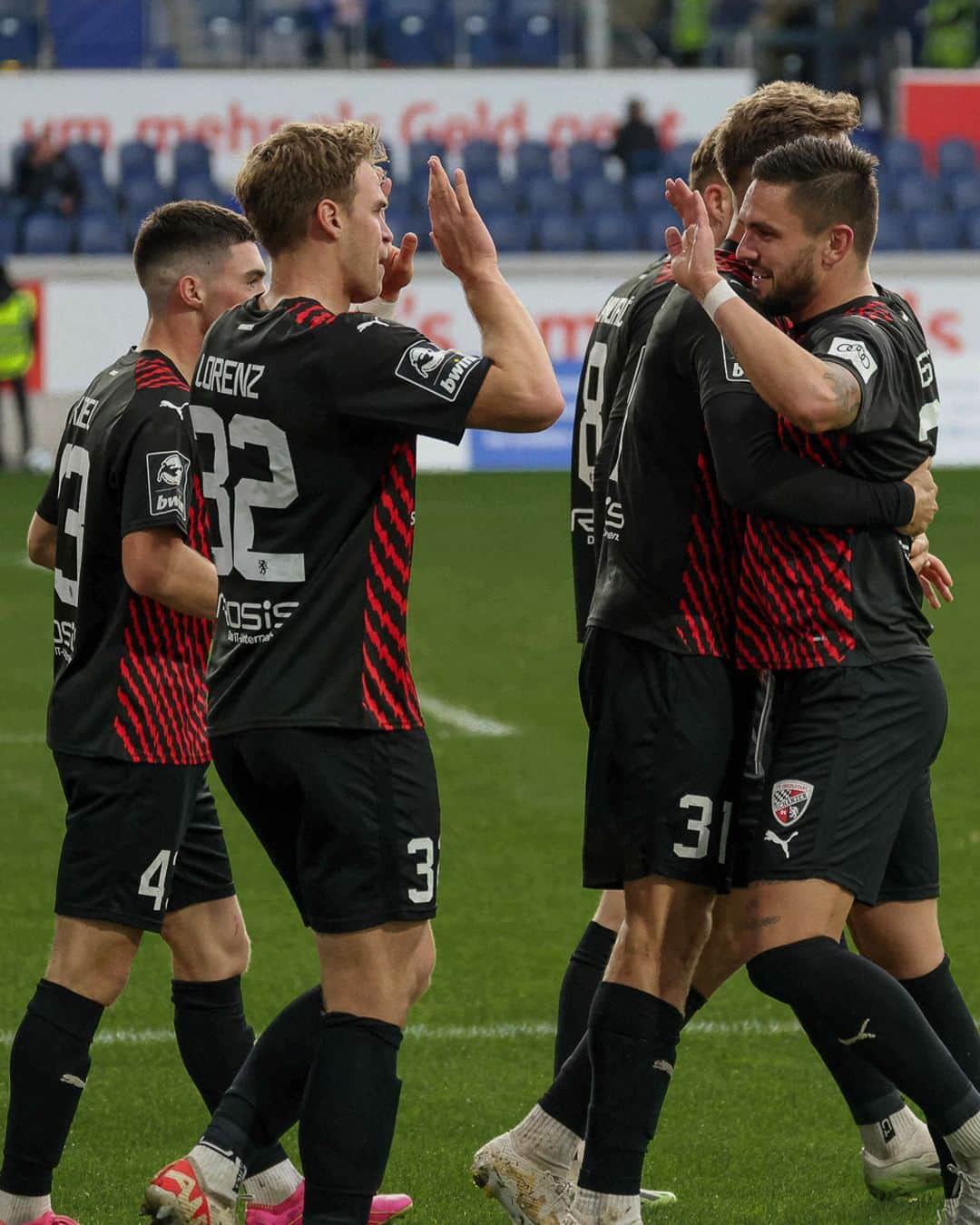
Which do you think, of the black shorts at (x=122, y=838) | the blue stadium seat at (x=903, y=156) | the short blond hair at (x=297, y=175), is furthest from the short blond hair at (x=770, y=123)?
the blue stadium seat at (x=903, y=156)

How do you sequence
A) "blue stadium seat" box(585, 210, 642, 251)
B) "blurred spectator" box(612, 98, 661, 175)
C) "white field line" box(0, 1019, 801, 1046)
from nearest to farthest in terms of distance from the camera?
"white field line" box(0, 1019, 801, 1046), "blue stadium seat" box(585, 210, 642, 251), "blurred spectator" box(612, 98, 661, 175)

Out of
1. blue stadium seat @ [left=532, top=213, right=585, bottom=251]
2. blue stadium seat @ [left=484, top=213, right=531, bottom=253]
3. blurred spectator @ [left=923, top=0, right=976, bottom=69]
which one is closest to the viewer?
blue stadium seat @ [left=484, top=213, right=531, bottom=253]

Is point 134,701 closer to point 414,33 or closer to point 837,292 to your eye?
point 837,292

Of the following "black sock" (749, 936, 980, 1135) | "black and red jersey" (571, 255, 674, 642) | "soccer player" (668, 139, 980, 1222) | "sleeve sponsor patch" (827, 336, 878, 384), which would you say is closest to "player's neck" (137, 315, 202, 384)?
"black and red jersey" (571, 255, 674, 642)

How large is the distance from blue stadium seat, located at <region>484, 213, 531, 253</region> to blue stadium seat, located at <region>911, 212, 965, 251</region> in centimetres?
414

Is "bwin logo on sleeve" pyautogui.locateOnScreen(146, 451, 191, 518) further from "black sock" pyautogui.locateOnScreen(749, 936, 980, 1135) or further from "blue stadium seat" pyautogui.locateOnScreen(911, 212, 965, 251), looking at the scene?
"blue stadium seat" pyautogui.locateOnScreen(911, 212, 965, 251)

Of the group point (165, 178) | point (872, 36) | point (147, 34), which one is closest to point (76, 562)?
point (165, 178)

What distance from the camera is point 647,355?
3738mm

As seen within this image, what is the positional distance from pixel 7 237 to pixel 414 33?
6.32m

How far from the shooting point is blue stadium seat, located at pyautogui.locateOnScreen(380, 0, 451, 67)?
24.1m

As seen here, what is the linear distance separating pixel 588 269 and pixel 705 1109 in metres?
15.4

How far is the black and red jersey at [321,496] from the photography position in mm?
3266

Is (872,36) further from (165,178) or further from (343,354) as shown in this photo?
(343,354)

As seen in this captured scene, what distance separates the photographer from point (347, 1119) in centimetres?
329
